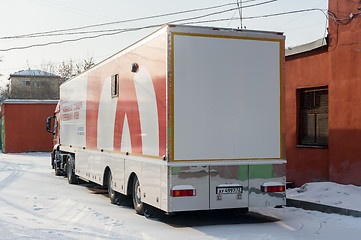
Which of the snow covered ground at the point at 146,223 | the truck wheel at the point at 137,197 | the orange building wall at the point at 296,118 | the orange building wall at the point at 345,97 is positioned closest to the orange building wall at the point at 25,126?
the snow covered ground at the point at 146,223

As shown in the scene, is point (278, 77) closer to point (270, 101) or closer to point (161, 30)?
point (270, 101)

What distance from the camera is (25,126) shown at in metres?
39.2

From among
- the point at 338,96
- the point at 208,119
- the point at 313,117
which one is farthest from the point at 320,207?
the point at 313,117

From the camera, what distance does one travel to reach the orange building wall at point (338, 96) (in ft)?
40.7

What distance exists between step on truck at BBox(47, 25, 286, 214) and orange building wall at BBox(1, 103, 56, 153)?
3066 centimetres

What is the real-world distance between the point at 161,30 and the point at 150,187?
2.92 meters

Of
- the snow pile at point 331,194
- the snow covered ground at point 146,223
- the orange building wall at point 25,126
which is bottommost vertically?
the snow covered ground at point 146,223

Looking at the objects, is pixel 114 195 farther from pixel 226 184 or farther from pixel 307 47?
pixel 307 47

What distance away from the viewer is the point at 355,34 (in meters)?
12.5

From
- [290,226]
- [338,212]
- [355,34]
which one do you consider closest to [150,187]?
[290,226]

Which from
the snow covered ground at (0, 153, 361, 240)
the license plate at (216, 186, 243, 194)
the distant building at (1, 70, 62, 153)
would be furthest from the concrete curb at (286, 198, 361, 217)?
the distant building at (1, 70, 62, 153)

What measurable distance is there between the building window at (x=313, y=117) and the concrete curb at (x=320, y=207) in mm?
2907

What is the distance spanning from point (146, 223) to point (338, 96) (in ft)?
20.8

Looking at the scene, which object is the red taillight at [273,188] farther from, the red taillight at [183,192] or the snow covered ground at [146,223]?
the red taillight at [183,192]
